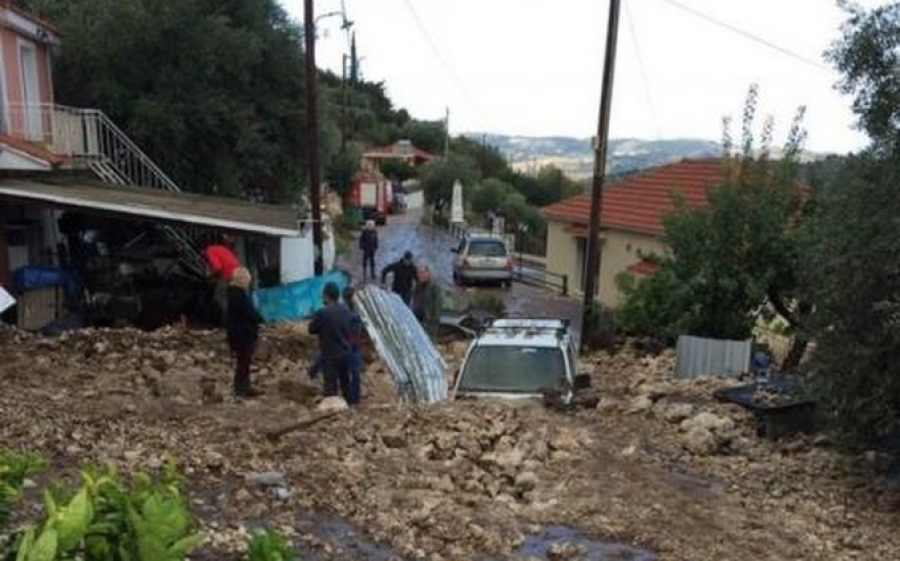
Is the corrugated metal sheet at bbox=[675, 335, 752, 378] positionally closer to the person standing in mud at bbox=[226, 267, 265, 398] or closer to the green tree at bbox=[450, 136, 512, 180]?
the person standing in mud at bbox=[226, 267, 265, 398]

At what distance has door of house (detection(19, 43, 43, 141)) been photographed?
18812mm

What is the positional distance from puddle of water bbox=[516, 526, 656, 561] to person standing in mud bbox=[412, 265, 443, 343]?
10481 millimetres

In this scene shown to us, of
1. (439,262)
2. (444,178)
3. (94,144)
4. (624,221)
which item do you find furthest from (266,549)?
(444,178)

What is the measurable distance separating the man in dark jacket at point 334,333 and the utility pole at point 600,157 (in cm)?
922

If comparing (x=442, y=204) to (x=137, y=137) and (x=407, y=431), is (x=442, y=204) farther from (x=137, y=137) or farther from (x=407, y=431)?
(x=407, y=431)

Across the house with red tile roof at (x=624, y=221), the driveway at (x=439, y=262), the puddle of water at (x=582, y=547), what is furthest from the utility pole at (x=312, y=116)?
the puddle of water at (x=582, y=547)

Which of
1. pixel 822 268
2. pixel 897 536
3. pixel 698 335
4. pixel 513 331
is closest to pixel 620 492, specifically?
pixel 897 536

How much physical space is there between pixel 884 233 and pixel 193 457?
611cm

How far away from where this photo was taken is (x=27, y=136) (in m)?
18.7

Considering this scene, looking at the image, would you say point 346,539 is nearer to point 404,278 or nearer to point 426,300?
point 426,300

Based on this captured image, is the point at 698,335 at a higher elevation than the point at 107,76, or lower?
lower

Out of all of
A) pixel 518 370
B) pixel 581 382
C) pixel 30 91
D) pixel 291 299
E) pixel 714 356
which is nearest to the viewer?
pixel 518 370

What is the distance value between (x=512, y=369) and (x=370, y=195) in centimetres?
4708

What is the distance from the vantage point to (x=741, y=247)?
1524cm
